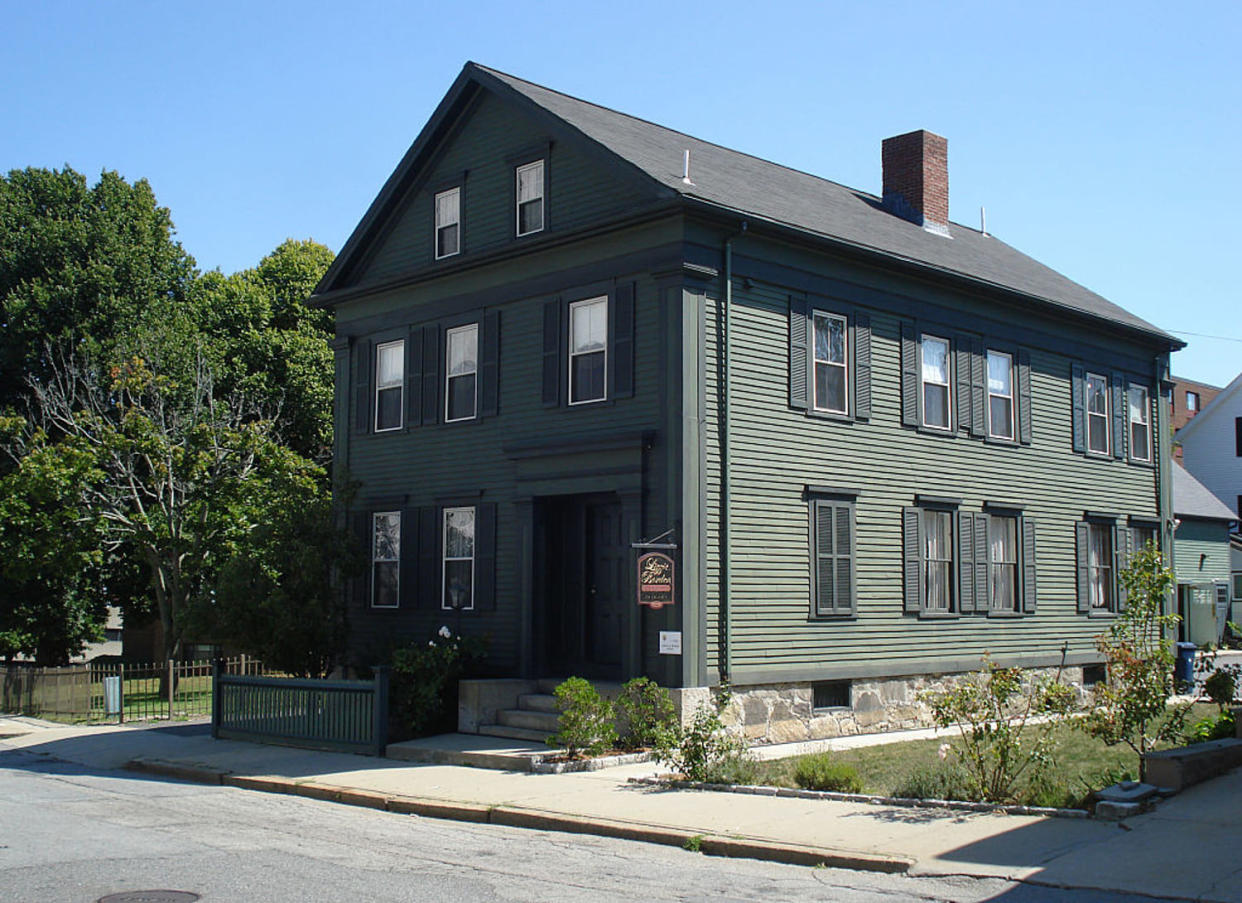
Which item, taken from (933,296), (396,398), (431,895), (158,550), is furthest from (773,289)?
(158,550)

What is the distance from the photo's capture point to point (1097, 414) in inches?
960

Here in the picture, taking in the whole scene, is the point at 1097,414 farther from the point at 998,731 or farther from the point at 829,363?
the point at 998,731

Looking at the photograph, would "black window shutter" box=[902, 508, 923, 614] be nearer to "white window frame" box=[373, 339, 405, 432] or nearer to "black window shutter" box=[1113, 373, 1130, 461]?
"black window shutter" box=[1113, 373, 1130, 461]

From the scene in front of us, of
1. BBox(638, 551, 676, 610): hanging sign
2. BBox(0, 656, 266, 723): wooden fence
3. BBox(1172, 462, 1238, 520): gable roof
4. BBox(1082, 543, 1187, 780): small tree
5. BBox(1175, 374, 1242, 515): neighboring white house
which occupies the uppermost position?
BBox(1175, 374, 1242, 515): neighboring white house

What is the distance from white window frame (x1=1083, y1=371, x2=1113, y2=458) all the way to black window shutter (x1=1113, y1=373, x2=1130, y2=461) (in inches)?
6.4

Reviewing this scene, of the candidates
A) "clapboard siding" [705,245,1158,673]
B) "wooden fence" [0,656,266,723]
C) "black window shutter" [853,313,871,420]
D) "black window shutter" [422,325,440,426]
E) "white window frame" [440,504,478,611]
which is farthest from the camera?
"wooden fence" [0,656,266,723]

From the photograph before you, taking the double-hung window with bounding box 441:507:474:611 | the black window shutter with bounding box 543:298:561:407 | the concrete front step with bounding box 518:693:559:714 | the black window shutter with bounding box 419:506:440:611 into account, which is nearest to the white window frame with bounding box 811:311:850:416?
the black window shutter with bounding box 543:298:561:407

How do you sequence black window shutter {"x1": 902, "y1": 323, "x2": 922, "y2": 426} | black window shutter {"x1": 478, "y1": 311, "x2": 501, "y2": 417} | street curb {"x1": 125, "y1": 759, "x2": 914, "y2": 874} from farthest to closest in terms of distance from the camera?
black window shutter {"x1": 902, "y1": 323, "x2": 922, "y2": 426} → black window shutter {"x1": 478, "y1": 311, "x2": 501, "y2": 417} → street curb {"x1": 125, "y1": 759, "x2": 914, "y2": 874}

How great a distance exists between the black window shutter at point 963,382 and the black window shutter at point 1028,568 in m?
2.37

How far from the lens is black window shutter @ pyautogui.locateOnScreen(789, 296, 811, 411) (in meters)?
18.5

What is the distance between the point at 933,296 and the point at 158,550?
1768 cm

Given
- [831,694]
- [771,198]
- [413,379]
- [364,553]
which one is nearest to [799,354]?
[771,198]

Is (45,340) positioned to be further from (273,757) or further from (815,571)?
(815,571)

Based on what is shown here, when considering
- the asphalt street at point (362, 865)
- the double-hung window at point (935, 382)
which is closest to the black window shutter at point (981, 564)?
the double-hung window at point (935, 382)
